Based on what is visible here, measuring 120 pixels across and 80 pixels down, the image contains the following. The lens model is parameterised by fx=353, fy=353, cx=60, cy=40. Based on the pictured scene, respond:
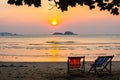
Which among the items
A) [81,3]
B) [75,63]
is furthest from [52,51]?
[81,3]

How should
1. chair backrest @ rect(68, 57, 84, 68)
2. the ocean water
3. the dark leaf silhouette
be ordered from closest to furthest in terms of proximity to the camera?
the dark leaf silhouette, chair backrest @ rect(68, 57, 84, 68), the ocean water

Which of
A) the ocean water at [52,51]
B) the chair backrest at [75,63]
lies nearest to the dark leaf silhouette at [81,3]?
the chair backrest at [75,63]

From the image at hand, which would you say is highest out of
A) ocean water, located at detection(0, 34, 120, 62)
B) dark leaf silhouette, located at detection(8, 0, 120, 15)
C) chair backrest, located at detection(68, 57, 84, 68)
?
dark leaf silhouette, located at detection(8, 0, 120, 15)

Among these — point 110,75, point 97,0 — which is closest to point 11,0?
point 97,0

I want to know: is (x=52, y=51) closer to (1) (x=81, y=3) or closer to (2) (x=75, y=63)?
(2) (x=75, y=63)

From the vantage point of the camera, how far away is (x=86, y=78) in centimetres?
1259

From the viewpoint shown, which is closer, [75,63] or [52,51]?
[75,63]

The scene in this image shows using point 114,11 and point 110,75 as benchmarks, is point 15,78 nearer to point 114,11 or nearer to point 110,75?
point 110,75

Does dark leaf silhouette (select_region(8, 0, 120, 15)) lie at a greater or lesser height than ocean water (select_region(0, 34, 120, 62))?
greater

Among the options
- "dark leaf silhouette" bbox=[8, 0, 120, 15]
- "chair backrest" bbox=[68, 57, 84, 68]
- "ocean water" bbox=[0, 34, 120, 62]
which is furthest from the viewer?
"ocean water" bbox=[0, 34, 120, 62]

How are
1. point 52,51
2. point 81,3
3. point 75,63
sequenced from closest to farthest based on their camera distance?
point 81,3 < point 75,63 < point 52,51

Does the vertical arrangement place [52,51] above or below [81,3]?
below

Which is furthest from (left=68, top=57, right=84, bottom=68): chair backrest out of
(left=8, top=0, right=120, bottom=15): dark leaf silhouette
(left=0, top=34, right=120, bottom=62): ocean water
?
(left=0, top=34, right=120, bottom=62): ocean water

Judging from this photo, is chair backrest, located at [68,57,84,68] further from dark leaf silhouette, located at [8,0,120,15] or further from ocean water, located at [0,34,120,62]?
ocean water, located at [0,34,120,62]
